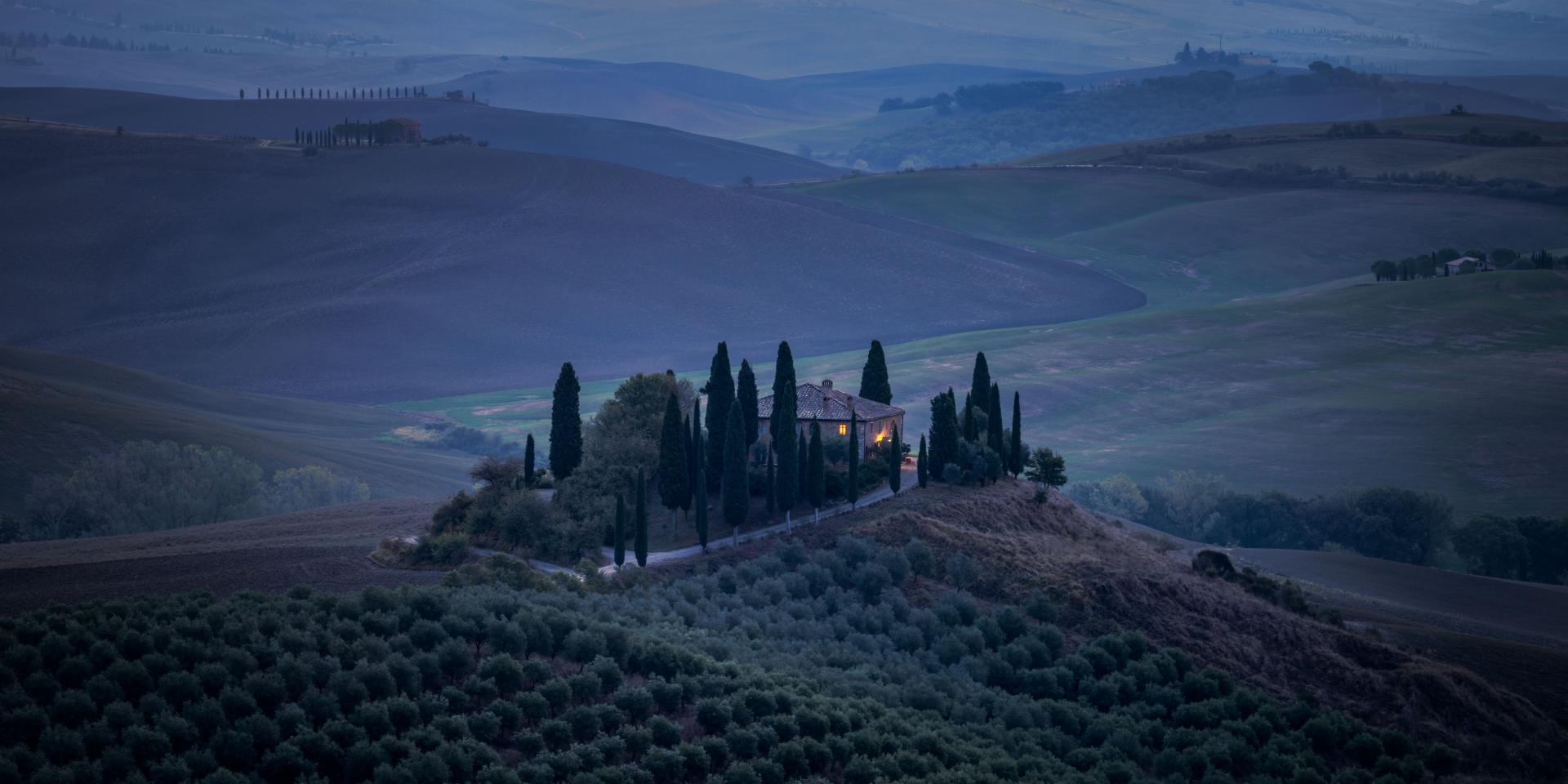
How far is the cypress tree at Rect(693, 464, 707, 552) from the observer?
5206cm

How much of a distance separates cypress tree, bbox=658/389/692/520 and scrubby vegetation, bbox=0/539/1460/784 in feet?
16.0

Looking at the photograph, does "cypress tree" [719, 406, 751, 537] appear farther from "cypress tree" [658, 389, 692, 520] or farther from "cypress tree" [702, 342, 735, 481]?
"cypress tree" [702, 342, 735, 481]

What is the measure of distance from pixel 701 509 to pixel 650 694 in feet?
56.8

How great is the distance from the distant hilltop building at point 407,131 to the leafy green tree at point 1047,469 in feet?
384

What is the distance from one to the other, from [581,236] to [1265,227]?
70.5 meters

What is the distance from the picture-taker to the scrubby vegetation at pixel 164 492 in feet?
230

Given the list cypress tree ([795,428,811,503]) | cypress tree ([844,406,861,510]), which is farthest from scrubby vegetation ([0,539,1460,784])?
cypress tree ([795,428,811,503])

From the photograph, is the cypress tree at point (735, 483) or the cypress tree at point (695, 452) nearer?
the cypress tree at point (735, 483)

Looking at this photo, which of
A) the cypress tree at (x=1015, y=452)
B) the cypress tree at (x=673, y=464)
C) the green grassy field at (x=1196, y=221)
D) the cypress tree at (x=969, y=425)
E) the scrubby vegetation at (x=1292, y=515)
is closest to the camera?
the cypress tree at (x=673, y=464)

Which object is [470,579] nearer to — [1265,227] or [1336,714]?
[1336,714]

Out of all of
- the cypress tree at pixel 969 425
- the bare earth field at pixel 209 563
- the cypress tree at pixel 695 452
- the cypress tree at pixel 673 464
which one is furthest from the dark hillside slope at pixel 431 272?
→ the cypress tree at pixel 673 464

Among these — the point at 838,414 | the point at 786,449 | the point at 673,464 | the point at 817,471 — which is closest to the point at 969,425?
the point at 838,414

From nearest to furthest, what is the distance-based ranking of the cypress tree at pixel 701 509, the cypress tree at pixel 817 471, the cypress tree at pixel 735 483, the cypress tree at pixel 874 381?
the cypress tree at pixel 701 509
the cypress tree at pixel 735 483
the cypress tree at pixel 817 471
the cypress tree at pixel 874 381

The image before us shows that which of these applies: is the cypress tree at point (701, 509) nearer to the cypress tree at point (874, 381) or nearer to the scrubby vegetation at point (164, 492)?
the cypress tree at point (874, 381)
